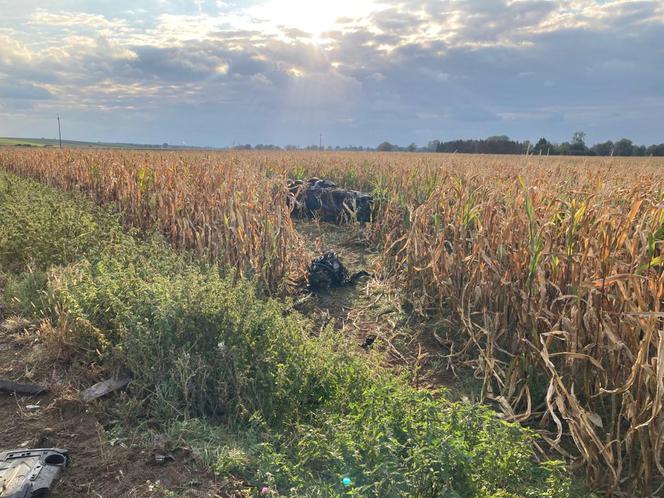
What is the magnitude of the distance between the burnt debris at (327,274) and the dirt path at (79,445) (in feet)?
8.64

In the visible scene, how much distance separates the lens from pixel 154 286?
11.2ft

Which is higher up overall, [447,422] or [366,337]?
[447,422]

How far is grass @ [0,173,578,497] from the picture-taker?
1996 millimetres

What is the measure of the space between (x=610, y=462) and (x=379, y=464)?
3.88ft

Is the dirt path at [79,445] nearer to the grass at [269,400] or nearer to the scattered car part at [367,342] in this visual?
the grass at [269,400]

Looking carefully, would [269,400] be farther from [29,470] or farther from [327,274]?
[327,274]

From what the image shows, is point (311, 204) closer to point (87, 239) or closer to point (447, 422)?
point (87, 239)

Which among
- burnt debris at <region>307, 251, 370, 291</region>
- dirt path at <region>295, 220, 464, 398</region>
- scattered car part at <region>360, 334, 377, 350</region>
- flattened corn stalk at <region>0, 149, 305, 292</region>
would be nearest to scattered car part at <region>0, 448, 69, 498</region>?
dirt path at <region>295, 220, 464, 398</region>

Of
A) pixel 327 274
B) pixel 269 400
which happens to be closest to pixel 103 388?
pixel 269 400

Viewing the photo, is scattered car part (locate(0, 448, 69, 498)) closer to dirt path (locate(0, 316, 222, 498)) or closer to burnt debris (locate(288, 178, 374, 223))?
dirt path (locate(0, 316, 222, 498))

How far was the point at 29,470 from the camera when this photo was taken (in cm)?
223

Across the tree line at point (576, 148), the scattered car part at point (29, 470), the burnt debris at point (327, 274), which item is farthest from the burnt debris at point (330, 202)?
the tree line at point (576, 148)

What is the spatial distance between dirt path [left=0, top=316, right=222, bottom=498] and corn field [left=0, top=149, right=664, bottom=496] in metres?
1.81

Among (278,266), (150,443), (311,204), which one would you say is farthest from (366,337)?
(311,204)
